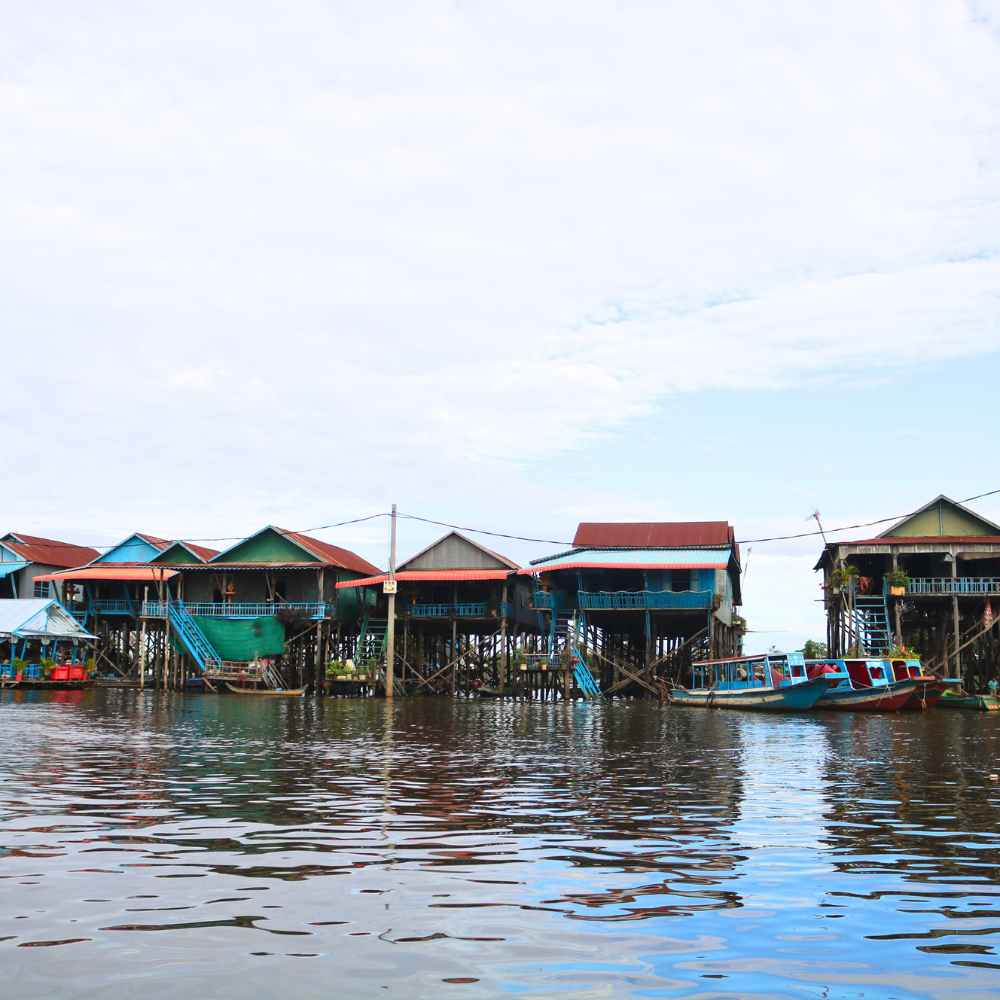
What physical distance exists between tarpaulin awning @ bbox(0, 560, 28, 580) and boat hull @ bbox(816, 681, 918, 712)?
49873mm

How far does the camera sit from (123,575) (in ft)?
201

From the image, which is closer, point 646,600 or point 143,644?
point 646,600

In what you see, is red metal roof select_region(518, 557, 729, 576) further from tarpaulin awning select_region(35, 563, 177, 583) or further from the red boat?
tarpaulin awning select_region(35, 563, 177, 583)

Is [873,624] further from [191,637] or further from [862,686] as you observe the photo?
[191,637]

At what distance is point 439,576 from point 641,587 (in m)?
10.0

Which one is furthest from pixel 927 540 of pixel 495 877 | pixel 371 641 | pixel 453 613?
pixel 495 877

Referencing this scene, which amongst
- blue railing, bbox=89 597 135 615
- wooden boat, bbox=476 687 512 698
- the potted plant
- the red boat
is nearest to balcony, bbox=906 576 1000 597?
the potted plant

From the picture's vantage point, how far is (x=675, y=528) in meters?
57.4

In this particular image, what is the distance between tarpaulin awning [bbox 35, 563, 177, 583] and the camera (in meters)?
61.2

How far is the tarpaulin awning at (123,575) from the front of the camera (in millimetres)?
61156

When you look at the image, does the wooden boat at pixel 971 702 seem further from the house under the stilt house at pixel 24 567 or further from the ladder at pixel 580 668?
the house under the stilt house at pixel 24 567

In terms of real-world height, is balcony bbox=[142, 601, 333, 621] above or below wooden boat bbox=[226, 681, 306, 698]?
above

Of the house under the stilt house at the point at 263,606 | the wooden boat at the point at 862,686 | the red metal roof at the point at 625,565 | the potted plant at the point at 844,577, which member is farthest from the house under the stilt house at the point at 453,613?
the wooden boat at the point at 862,686

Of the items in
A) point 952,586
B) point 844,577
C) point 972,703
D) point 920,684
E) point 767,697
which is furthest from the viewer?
point 952,586
